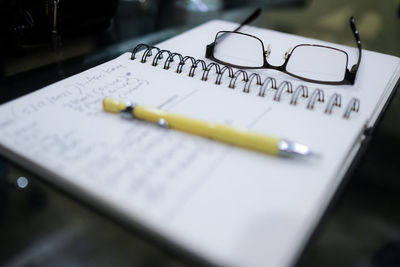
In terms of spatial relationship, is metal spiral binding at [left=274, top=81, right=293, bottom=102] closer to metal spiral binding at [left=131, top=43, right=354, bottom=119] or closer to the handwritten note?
metal spiral binding at [left=131, top=43, right=354, bottom=119]

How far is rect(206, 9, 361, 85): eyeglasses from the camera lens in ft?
1.82

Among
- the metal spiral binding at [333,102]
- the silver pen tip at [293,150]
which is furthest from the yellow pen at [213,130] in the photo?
the metal spiral binding at [333,102]

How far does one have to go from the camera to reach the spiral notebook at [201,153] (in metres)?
0.29

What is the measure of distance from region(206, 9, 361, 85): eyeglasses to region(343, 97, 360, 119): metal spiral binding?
74 millimetres

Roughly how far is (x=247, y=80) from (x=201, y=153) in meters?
0.19

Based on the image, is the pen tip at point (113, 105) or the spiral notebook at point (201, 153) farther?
the pen tip at point (113, 105)

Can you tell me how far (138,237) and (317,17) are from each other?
3.11ft

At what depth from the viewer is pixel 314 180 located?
34 cm

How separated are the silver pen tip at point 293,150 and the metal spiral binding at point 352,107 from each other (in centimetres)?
12

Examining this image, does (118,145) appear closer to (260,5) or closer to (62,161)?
(62,161)

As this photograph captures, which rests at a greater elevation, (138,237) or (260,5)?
(260,5)

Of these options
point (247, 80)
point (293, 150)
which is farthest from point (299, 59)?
point (293, 150)

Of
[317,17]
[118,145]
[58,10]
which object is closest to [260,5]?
[317,17]

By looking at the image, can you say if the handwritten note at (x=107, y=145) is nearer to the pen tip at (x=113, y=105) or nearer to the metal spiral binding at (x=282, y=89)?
the pen tip at (x=113, y=105)
